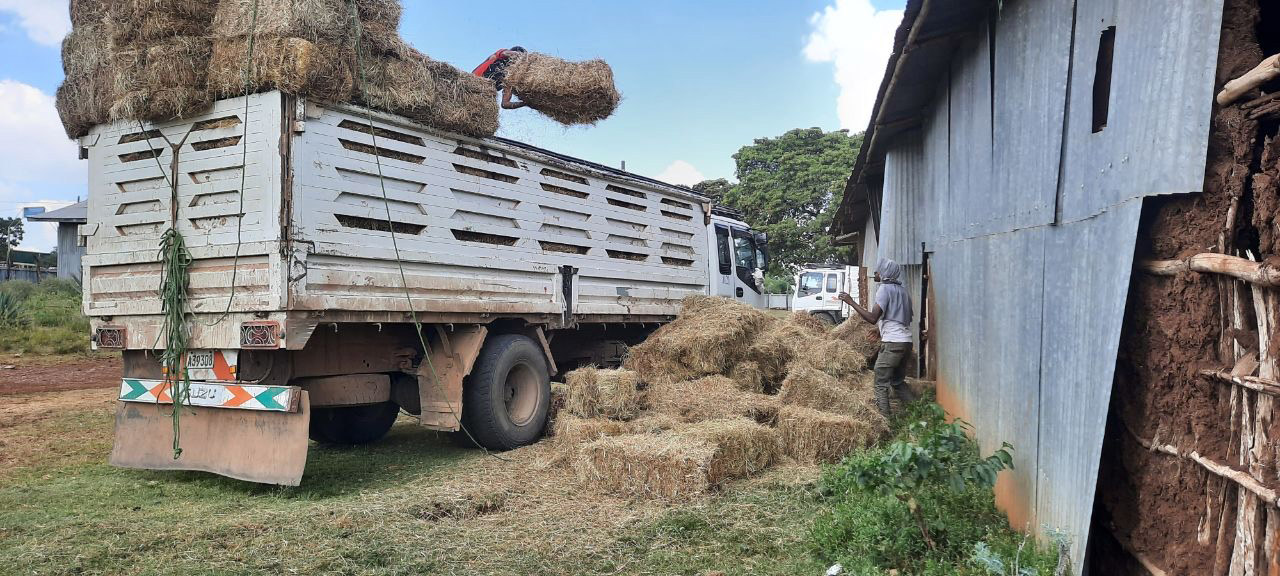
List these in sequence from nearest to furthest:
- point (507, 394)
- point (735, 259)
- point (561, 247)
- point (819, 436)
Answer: point (819, 436) < point (507, 394) < point (561, 247) < point (735, 259)

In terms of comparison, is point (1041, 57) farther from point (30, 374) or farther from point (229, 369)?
point (30, 374)

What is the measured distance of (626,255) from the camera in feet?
30.7

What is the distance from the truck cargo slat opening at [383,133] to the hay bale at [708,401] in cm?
305

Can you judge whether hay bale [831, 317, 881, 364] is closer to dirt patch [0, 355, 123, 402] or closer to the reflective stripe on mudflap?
the reflective stripe on mudflap

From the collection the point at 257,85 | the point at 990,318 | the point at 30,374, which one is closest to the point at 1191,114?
the point at 990,318

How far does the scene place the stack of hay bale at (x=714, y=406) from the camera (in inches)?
227

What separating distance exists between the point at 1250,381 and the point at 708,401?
4.93m

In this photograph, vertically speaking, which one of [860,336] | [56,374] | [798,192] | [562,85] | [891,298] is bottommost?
[56,374]

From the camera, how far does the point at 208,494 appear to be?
229 inches

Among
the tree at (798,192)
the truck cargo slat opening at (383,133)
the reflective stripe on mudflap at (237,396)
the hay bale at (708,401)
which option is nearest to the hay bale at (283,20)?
the truck cargo slat opening at (383,133)

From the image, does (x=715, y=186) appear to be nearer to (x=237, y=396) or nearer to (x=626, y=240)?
(x=626, y=240)

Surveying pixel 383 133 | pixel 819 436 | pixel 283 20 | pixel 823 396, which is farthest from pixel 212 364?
pixel 823 396

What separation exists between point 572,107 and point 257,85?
3.81 metres

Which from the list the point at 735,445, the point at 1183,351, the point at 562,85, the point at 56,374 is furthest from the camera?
the point at 56,374
